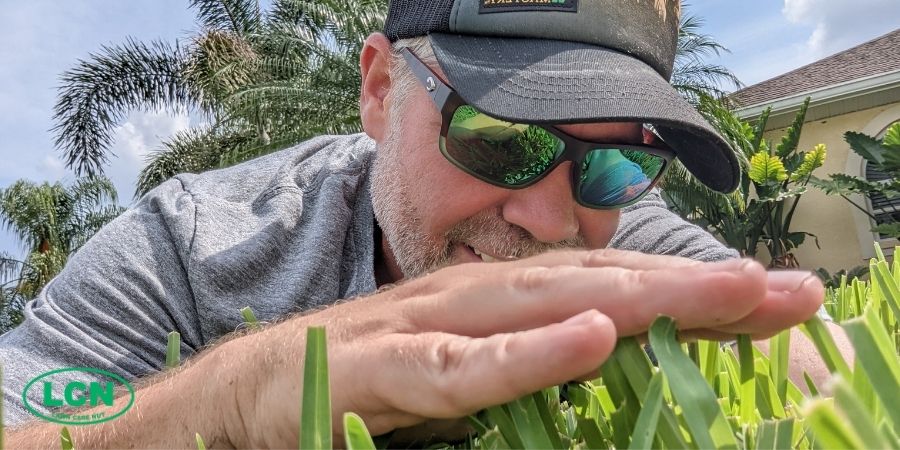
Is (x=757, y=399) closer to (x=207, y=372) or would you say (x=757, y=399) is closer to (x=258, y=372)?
(x=258, y=372)

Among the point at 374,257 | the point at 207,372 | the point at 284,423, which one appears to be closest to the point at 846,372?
the point at 284,423

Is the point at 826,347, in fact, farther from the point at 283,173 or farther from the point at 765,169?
the point at 765,169

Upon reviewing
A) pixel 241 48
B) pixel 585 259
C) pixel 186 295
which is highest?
pixel 241 48

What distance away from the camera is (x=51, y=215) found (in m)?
14.5

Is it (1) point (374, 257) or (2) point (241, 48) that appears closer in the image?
(1) point (374, 257)

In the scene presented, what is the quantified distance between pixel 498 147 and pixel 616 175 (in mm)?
391

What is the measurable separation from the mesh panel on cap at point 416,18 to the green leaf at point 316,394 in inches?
56.7

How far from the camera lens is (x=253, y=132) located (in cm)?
1186

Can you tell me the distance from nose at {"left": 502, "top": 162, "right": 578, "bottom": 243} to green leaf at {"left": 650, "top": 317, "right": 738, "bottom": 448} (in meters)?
1.21

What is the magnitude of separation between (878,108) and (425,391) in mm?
14093

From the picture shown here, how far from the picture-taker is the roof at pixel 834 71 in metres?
13.2

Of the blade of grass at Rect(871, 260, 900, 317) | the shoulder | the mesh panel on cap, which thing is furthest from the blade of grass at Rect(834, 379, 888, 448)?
the shoulder

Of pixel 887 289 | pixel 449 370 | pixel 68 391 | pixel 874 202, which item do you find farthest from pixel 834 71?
pixel 449 370

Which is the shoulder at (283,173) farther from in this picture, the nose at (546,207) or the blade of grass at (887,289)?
the blade of grass at (887,289)
